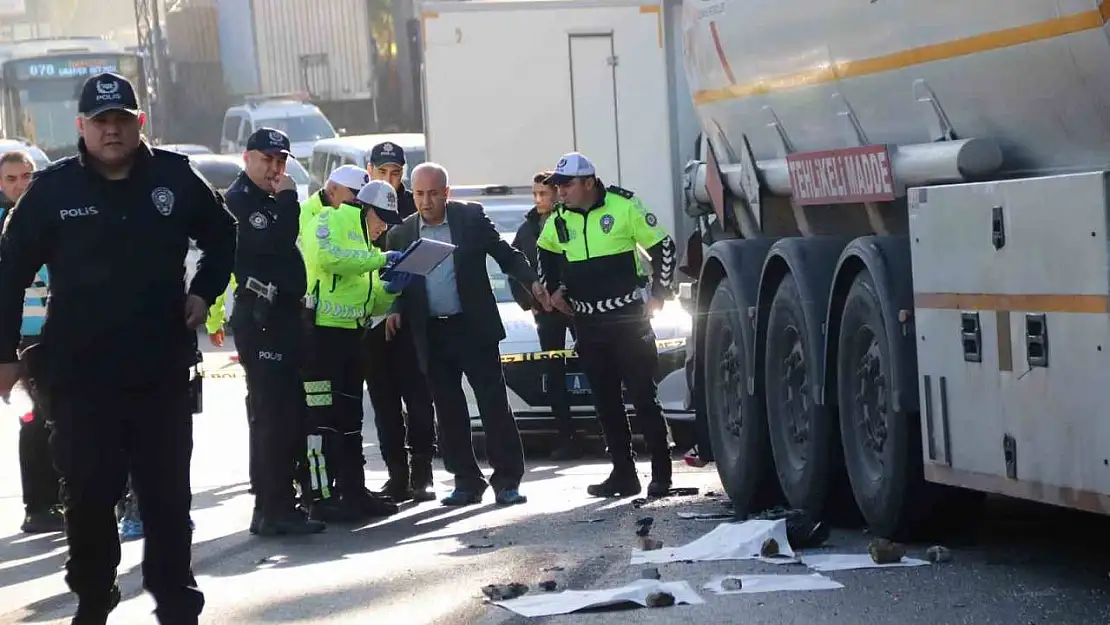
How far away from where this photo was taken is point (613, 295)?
11930 millimetres

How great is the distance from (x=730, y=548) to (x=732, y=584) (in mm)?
964

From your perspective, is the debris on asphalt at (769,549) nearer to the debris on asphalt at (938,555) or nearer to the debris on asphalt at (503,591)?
the debris on asphalt at (938,555)

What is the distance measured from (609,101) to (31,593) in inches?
404

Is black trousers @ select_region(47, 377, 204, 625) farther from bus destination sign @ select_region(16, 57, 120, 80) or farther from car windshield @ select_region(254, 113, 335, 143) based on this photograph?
bus destination sign @ select_region(16, 57, 120, 80)

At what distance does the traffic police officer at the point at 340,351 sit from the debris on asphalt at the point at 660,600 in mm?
3880

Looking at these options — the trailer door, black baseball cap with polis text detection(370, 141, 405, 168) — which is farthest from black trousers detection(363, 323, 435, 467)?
the trailer door

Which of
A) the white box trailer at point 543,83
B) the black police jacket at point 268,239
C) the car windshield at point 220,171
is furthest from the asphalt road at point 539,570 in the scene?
the car windshield at point 220,171

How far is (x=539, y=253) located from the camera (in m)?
12.2

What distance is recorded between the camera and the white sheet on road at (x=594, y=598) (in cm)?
766

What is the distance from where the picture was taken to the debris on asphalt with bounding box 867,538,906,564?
327 inches

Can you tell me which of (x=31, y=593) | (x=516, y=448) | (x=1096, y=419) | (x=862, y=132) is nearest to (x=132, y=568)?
(x=31, y=593)

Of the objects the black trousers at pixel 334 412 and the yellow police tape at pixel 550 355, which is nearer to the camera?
the black trousers at pixel 334 412

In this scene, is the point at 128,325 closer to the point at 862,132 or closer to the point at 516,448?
the point at 862,132

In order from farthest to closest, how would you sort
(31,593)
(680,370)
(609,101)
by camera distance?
(609,101)
(680,370)
(31,593)
